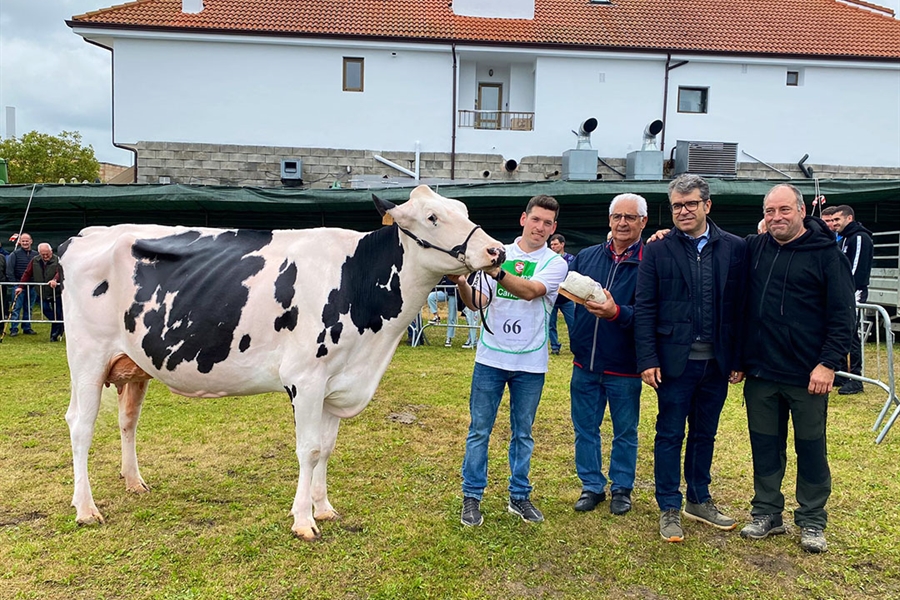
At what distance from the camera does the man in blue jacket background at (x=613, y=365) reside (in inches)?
152

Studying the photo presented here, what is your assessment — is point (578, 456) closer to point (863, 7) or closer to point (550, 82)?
point (550, 82)

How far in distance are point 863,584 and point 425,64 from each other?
18724 mm

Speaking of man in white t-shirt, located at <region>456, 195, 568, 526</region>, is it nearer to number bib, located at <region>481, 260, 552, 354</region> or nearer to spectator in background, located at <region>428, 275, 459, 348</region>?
number bib, located at <region>481, 260, 552, 354</region>

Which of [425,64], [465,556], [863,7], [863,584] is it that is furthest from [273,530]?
[863,7]

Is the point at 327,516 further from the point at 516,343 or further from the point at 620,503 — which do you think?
the point at 620,503

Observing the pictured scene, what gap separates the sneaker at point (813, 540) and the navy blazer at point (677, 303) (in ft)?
3.37

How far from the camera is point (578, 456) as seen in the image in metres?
4.16

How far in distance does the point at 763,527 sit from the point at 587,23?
20604mm

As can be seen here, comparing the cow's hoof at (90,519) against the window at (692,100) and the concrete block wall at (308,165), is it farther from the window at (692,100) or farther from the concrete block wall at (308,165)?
the window at (692,100)

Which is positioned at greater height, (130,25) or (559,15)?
(559,15)

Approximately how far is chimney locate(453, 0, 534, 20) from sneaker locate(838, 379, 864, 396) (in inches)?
694

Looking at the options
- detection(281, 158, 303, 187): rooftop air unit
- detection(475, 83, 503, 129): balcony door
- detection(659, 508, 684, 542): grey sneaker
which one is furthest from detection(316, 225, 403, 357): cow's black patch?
detection(475, 83, 503, 129): balcony door

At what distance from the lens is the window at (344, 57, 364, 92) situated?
1914 centimetres

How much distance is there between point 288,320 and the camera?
364 cm
